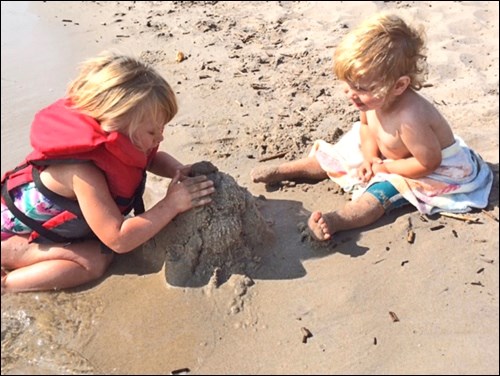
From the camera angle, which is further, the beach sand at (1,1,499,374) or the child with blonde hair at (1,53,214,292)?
the child with blonde hair at (1,53,214,292)

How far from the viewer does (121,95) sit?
285 centimetres

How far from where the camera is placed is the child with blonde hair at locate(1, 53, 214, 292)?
2877mm

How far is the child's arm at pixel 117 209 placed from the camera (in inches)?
114

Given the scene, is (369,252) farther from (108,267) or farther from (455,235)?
(108,267)

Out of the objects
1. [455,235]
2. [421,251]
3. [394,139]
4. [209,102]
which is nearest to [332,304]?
[421,251]

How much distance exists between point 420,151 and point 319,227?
27.1 inches

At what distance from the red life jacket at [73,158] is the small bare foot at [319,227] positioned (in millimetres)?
894

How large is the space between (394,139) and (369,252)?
663mm

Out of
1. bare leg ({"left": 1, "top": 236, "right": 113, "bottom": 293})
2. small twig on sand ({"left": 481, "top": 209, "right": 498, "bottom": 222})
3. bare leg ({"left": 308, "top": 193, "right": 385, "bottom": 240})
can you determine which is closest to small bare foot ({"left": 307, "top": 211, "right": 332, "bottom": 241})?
bare leg ({"left": 308, "top": 193, "right": 385, "bottom": 240})

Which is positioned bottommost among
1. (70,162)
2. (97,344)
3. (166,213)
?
(97,344)

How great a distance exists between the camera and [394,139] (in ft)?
11.2

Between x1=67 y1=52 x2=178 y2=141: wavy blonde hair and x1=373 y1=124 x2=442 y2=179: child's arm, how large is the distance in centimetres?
127

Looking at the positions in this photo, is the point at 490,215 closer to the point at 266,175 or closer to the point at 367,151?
the point at 367,151

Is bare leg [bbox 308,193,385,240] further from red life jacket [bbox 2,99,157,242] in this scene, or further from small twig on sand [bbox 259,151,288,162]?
red life jacket [bbox 2,99,157,242]
